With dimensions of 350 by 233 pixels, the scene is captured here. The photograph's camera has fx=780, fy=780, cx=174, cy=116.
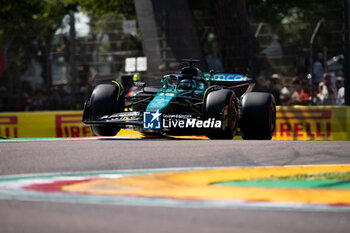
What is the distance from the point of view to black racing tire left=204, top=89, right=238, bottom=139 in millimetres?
11633

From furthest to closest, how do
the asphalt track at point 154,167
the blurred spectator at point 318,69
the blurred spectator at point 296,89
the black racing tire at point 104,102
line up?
the blurred spectator at point 296,89
the blurred spectator at point 318,69
the black racing tire at point 104,102
the asphalt track at point 154,167

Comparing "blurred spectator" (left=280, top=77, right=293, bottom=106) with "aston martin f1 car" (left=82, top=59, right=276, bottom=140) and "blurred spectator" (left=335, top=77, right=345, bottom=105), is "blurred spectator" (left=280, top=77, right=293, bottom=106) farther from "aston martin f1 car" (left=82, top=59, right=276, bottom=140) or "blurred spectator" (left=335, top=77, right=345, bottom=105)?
"aston martin f1 car" (left=82, top=59, right=276, bottom=140)

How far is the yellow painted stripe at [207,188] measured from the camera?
5.98 meters

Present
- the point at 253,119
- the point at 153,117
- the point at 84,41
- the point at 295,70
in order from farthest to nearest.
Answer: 1. the point at 84,41
2. the point at 295,70
3. the point at 253,119
4. the point at 153,117

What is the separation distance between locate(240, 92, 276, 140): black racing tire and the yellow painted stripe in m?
4.53

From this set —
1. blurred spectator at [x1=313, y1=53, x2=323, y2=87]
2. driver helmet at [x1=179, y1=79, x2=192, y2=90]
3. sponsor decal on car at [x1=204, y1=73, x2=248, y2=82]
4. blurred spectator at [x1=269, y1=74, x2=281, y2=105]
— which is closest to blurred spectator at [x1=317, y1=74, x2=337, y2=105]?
blurred spectator at [x1=313, y1=53, x2=323, y2=87]

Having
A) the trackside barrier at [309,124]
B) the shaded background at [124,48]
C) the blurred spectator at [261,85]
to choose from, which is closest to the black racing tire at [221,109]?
the trackside barrier at [309,124]

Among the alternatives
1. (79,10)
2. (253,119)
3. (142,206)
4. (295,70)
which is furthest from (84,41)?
(79,10)

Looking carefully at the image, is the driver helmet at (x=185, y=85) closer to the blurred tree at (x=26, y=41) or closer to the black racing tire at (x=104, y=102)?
the black racing tire at (x=104, y=102)

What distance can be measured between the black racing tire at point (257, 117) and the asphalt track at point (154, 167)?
183 cm

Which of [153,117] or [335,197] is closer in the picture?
[335,197]

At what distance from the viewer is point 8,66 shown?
725 inches

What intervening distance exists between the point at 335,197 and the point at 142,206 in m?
1.49

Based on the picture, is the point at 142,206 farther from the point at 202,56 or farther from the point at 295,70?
the point at 202,56
